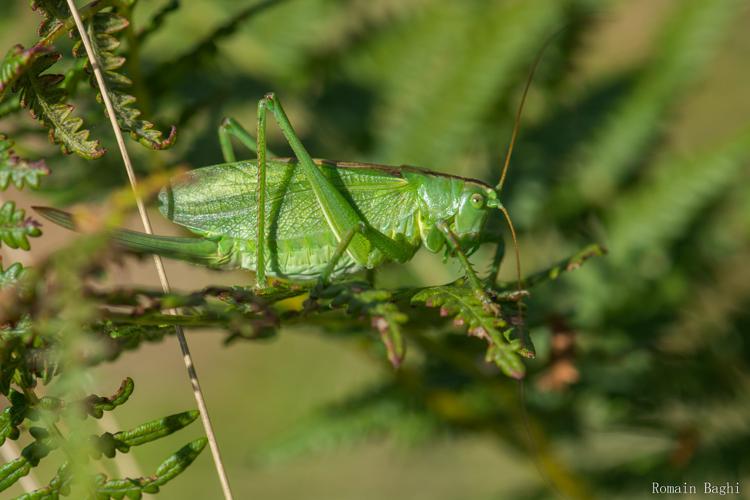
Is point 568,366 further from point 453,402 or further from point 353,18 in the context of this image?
point 353,18

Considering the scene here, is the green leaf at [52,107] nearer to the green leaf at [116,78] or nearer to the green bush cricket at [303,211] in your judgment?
the green leaf at [116,78]

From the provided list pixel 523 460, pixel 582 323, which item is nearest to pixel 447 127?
pixel 582 323

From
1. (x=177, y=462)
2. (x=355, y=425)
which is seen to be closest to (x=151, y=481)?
(x=177, y=462)

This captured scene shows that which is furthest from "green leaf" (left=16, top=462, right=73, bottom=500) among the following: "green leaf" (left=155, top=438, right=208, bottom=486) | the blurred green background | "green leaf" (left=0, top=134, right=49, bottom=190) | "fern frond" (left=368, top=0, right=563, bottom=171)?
"fern frond" (left=368, top=0, right=563, bottom=171)

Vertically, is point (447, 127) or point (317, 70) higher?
point (317, 70)

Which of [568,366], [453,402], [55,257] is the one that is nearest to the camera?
[55,257]

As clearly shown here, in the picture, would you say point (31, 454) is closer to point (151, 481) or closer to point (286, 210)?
point (151, 481)

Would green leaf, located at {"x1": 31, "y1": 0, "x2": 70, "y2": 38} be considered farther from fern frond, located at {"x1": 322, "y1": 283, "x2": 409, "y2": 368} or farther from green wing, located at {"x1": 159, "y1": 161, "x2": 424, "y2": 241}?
fern frond, located at {"x1": 322, "y1": 283, "x2": 409, "y2": 368}
